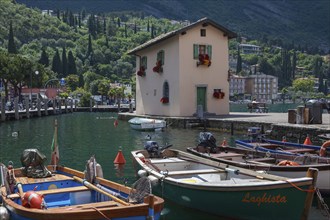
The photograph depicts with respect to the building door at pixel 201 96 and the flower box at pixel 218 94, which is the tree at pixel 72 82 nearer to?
the building door at pixel 201 96

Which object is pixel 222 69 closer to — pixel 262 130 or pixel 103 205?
pixel 262 130

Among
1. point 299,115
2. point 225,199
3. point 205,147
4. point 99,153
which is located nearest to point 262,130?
point 299,115

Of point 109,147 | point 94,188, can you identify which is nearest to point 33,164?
point 94,188

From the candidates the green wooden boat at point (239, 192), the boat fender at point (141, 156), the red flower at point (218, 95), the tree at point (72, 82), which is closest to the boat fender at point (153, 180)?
the green wooden boat at point (239, 192)

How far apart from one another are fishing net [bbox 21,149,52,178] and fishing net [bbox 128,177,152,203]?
4.50 metres

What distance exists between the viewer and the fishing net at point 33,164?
44.9ft

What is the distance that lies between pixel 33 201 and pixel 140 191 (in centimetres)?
220

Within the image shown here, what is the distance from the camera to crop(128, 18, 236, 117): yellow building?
141 feet

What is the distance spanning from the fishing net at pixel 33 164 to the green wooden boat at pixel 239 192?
2839mm

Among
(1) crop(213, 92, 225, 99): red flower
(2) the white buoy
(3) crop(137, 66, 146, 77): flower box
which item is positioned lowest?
(2) the white buoy

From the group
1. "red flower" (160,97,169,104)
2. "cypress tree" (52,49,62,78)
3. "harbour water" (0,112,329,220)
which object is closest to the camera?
"harbour water" (0,112,329,220)

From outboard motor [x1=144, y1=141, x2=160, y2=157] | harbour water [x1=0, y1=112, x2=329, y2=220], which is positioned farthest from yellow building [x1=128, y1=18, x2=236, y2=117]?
outboard motor [x1=144, y1=141, x2=160, y2=157]

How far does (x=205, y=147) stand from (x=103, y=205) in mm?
9058

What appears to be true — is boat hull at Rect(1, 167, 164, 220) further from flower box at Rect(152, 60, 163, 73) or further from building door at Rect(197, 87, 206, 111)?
flower box at Rect(152, 60, 163, 73)
